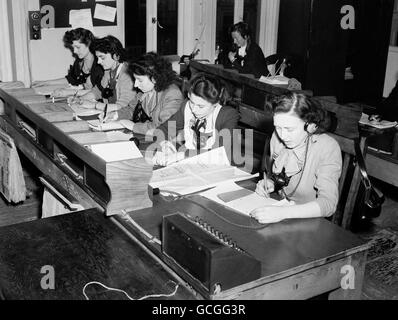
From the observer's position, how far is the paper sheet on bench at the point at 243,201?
1.95 metres

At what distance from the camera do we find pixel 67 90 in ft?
12.9

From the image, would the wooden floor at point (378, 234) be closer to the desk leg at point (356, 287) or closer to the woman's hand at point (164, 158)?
the desk leg at point (356, 287)

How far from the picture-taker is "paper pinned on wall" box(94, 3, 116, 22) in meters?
5.20

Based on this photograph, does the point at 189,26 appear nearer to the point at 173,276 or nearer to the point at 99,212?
the point at 99,212

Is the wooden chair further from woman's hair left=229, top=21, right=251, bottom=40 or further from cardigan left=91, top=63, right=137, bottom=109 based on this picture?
woman's hair left=229, top=21, right=251, bottom=40

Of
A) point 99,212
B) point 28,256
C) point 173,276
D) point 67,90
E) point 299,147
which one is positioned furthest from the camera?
point 67,90

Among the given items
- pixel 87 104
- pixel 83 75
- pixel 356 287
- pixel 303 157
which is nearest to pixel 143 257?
pixel 356 287

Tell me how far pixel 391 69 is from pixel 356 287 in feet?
18.0

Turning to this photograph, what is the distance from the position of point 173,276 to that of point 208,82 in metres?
1.42

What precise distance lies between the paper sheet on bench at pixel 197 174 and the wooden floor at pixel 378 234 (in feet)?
3.35

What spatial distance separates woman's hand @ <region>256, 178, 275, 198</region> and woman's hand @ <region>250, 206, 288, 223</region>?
243mm

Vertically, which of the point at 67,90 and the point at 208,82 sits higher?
the point at 208,82

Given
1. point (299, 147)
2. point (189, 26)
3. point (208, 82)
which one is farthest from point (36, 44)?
point (299, 147)

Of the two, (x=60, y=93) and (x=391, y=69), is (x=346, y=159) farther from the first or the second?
(x=391, y=69)
